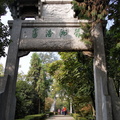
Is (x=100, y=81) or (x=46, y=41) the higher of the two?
(x=46, y=41)

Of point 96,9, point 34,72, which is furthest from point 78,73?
point 34,72

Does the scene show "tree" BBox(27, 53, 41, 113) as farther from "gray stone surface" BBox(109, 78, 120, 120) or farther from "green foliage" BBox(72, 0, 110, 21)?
"gray stone surface" BBox(109, 78, 120, 120)

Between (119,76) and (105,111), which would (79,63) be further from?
(105,111)

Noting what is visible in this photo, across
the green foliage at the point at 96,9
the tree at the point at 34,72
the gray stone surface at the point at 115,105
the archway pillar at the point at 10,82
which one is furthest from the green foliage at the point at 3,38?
the tree at the point at 34,72

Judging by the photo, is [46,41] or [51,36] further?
[51,36]

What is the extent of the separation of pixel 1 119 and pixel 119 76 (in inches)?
265

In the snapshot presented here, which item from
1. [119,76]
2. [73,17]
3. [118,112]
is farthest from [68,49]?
[119,76]

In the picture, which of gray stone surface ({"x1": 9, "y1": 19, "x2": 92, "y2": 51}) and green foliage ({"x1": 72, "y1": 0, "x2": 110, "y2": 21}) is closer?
green foliage ({"x1": 72, "y1": 0, "x2": 110, "y2": 21})

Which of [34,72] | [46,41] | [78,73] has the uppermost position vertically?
[34,72]

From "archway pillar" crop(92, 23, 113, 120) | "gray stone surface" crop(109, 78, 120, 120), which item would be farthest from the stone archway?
"gray stone surface" crop(109, 78, 120, 120)

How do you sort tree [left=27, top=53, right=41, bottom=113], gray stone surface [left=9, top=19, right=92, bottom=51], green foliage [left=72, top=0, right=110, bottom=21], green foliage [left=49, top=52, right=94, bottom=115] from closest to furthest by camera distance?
green foliage [left=72, top=0, right=110, bottom=21] → gray stone surface [left=9, top=19, right=92, bottom=51] → green foliage [left=49, top=52, right=94, bottom=115] → tree [left=27, top=53, right=41, bottom=113]

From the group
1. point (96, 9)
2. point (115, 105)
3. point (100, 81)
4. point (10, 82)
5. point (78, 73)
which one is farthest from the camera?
point (78, 73)

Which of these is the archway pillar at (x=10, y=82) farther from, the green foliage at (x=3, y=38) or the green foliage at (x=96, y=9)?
the green foliage at (x=96, y=9)

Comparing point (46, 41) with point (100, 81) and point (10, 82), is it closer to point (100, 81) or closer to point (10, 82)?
point (10, 82)
